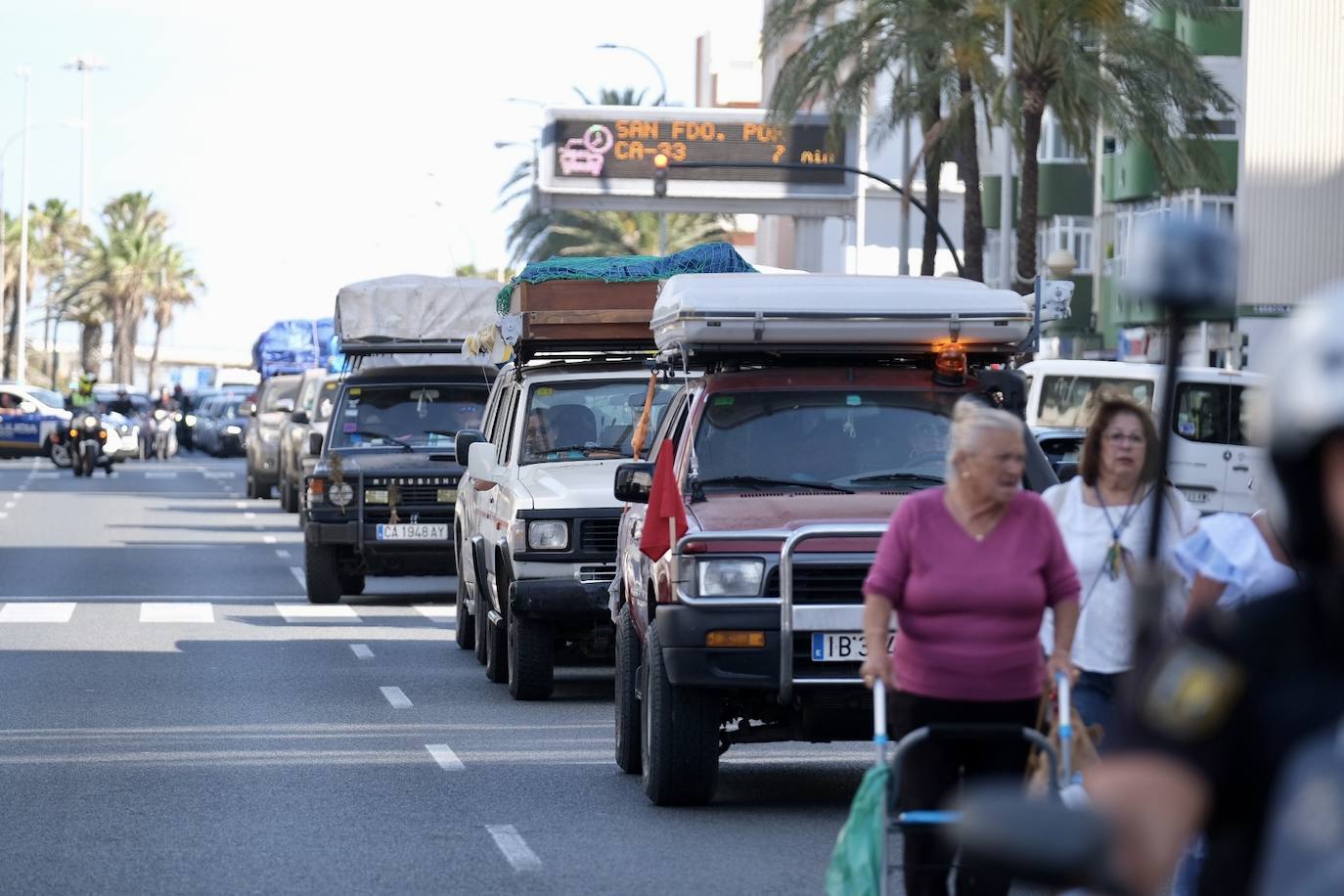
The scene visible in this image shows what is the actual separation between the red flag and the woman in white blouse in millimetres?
2986

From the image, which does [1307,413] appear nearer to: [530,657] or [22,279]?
[530,657]

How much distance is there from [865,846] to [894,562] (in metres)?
0.96

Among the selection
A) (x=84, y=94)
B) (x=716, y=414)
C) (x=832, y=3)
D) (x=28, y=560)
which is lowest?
(x=28, y=560)

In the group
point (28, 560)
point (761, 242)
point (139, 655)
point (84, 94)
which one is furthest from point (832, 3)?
point (84, 94)

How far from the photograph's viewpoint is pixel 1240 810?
112 inches

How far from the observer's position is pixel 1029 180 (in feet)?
126

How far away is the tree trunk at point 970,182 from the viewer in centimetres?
3872

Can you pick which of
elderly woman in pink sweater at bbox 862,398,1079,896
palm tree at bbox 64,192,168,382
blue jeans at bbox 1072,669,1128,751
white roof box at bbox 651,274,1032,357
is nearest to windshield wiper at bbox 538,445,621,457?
white roof box at bbox 651,274,1032,357

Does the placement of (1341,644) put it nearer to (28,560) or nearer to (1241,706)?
(1241,706)

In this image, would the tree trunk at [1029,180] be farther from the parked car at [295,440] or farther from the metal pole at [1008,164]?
the parked car at [295,440]

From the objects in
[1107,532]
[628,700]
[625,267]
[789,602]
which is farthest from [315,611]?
[1107,532]

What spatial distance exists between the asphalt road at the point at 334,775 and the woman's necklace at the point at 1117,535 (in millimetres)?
1775

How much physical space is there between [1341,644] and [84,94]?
132m

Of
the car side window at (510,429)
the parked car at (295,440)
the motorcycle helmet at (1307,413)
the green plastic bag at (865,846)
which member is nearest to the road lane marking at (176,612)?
the car side window at (510,429)
